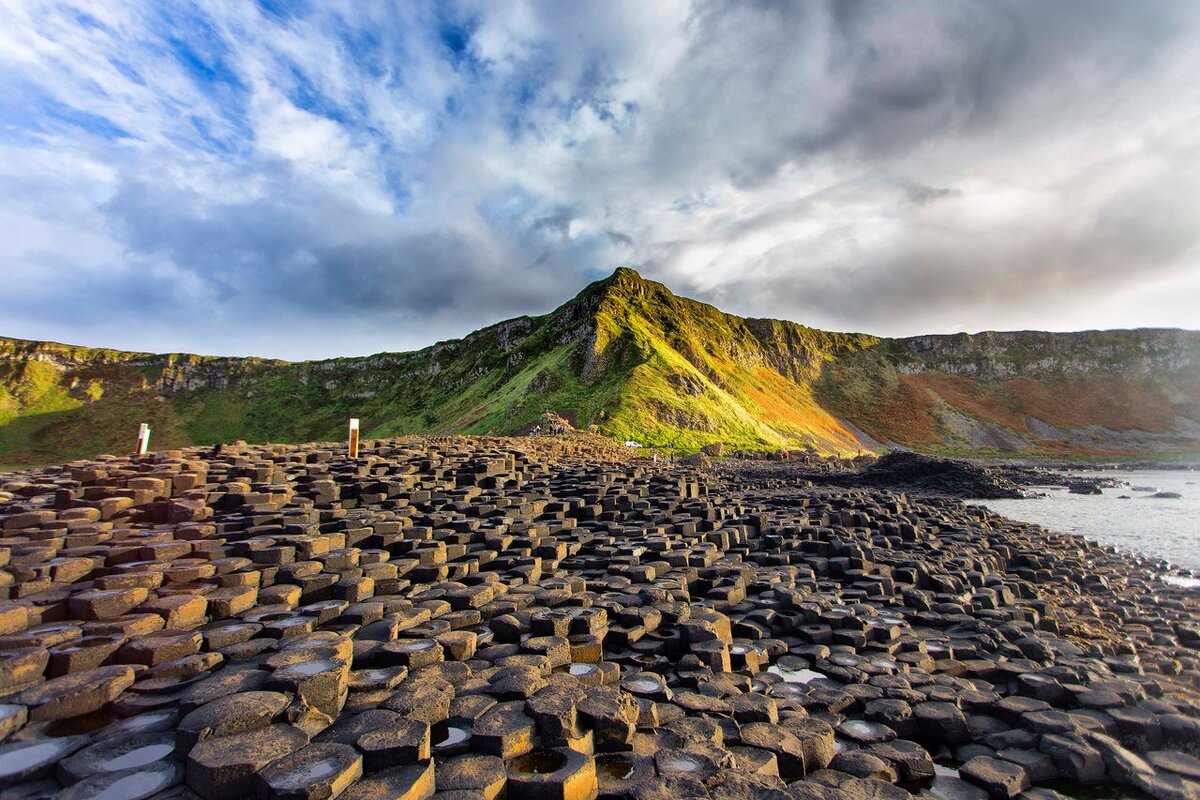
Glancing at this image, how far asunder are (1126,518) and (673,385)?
118 ft

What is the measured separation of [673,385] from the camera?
57812 millimetres

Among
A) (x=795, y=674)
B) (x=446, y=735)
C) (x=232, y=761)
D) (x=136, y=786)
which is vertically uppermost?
(x=232, y=761)

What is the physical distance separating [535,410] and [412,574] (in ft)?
151

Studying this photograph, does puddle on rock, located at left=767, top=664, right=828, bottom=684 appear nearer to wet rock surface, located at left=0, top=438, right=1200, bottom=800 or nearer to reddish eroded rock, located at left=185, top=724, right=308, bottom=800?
wet rock surface, located at left=0, top=438, right=1200, bottom=800

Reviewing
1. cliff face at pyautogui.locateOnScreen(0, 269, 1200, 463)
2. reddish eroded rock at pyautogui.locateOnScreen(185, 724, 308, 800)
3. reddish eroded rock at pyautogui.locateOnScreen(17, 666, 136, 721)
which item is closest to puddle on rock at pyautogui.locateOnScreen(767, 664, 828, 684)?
reddish eroded rock at pyautogui.locateOnScreen(185, 724, 308, 800)

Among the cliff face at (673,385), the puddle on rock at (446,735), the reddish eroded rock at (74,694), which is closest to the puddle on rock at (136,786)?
the reddish eroded rock at (74,694)

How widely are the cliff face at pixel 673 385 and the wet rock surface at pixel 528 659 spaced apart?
45.1 meters

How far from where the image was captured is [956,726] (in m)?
5.48

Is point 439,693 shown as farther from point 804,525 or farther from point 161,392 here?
point 161,392

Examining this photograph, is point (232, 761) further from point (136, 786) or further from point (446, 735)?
point (446, 735)

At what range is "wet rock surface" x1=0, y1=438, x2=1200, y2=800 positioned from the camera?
13.1ft

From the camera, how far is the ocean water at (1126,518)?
2096 cm

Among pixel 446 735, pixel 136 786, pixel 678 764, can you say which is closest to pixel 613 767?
pixel 678 764

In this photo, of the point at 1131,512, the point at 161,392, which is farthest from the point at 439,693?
the point at 161,392
